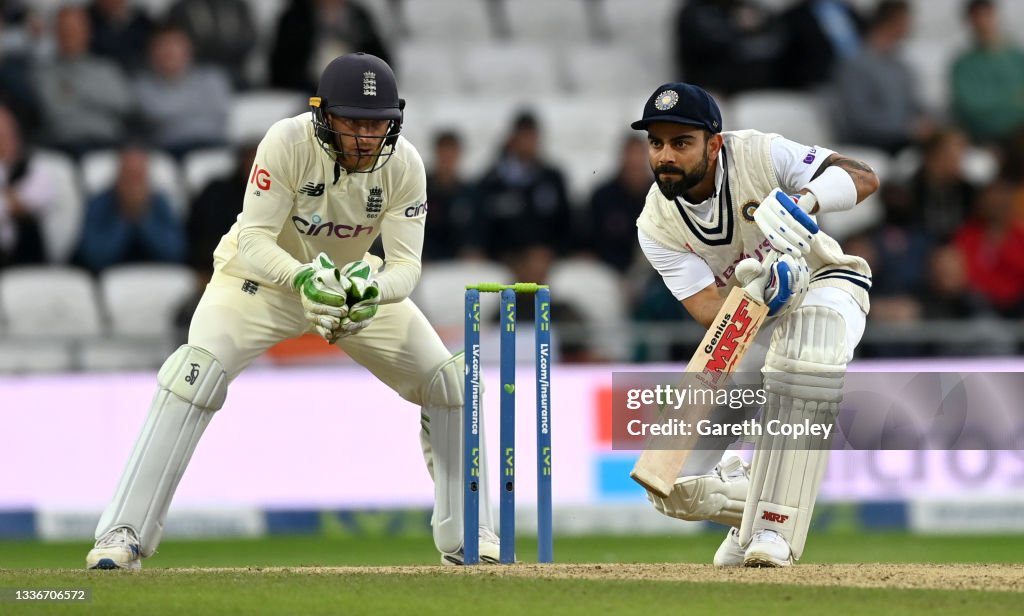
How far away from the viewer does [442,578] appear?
5.79 m

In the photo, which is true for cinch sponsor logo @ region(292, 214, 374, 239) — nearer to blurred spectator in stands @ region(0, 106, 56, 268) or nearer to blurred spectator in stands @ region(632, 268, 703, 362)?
blurred spectator in stands @ region(632, 268, 703, 362)

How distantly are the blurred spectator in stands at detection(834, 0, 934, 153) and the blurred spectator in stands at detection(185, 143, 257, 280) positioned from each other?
4404mm

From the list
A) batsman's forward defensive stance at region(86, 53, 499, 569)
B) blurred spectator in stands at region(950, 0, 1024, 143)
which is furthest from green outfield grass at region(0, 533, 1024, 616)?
blurred spectator in stands at region(950, 0, 1024, 143)

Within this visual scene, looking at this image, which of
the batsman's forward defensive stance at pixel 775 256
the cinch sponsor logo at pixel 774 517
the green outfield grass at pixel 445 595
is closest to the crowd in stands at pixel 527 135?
the batsman's forward defensive stance at pixel 775 256

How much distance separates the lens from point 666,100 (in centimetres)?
617

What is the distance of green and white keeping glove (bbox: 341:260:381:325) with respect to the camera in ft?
20.4

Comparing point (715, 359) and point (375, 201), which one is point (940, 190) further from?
point (375, 201)

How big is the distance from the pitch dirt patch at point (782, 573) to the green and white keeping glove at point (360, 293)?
0.93 m

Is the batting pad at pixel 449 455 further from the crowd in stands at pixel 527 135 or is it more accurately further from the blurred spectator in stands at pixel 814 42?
the blurred spectator in stands at pixel 814 42

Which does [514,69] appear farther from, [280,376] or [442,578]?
[442,578]

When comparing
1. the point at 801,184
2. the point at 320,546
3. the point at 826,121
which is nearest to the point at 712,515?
the point at 801,184

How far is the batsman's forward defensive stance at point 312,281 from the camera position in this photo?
6.27 m

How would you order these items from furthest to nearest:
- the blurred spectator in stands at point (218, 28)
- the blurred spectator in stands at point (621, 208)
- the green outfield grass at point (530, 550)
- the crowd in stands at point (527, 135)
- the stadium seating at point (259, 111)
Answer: the blurred spectator in stands at point (218, 28), the stadium seating at point (259, 111), the blurred spectator in stands at point (621, 208), the crowd in stands at point (527, 135), the green outfield grass at point (530, 550)

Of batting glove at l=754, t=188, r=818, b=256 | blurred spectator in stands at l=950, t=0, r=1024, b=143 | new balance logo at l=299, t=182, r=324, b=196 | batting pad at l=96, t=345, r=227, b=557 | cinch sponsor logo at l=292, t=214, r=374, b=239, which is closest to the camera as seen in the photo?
batting glove at l=754, t=188, r=818, b=256
